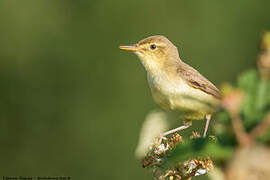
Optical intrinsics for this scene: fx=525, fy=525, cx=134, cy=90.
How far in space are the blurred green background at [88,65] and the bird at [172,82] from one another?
5169 mm

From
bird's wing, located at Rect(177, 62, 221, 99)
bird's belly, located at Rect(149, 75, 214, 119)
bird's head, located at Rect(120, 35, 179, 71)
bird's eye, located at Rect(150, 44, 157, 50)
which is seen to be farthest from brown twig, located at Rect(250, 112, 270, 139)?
bird's eye, located at Rect(150, 44, 157, 50)

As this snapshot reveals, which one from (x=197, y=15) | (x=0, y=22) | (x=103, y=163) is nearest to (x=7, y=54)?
(x=0, y=22)

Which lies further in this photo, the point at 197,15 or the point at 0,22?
the point at 0,22

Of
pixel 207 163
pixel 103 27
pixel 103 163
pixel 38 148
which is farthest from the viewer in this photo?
pixel 103 27

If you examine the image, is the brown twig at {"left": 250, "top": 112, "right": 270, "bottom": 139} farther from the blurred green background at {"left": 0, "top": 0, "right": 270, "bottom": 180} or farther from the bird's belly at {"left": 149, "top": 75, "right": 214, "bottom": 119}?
the blurred green background at {"left": 0, "top": 0, "right": 270, "bottom": 180}

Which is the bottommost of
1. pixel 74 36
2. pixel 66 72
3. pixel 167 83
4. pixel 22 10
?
pixel 167 83

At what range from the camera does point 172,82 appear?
4.39 m

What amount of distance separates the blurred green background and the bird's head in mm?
5142

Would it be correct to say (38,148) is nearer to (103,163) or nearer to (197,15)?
(103,163)

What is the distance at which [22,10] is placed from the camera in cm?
1179

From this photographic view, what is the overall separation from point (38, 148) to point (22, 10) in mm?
3193

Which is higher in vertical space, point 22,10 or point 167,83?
point 22,10

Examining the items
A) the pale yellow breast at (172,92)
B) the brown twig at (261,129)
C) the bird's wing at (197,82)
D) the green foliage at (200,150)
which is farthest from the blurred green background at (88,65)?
the brown twig at (261,129)

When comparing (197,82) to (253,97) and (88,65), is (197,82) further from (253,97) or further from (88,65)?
(88,65)
